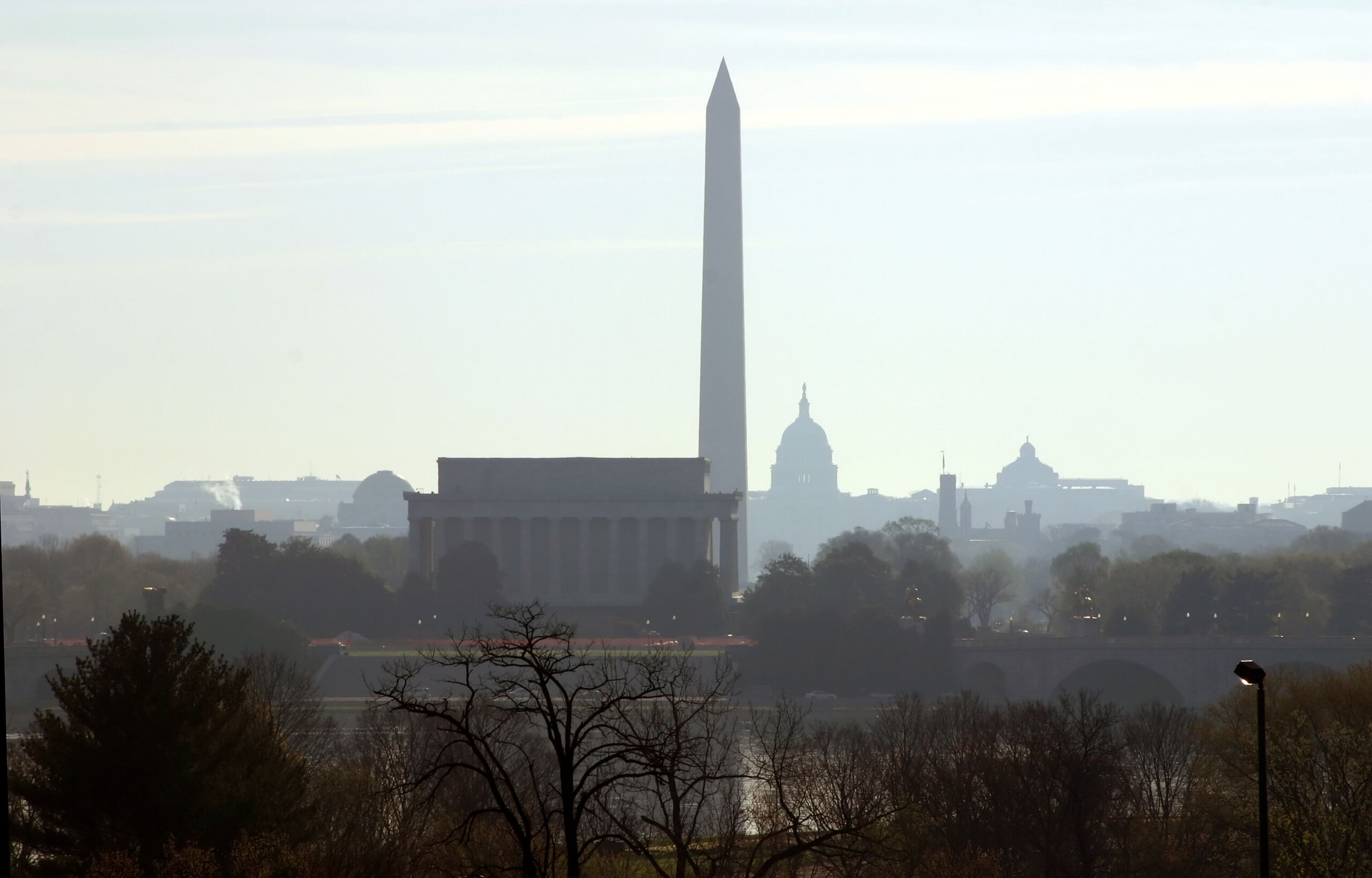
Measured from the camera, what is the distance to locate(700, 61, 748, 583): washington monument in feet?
545

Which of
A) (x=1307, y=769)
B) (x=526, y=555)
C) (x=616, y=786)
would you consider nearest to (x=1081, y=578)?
(x=526, y=555)

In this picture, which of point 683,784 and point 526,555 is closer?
point 683,784

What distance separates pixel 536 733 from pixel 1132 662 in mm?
48128

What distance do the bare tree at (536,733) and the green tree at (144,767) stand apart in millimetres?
3446

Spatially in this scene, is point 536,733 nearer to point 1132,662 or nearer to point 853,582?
point 1132,662

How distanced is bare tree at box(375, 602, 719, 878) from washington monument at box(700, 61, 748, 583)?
179 feet

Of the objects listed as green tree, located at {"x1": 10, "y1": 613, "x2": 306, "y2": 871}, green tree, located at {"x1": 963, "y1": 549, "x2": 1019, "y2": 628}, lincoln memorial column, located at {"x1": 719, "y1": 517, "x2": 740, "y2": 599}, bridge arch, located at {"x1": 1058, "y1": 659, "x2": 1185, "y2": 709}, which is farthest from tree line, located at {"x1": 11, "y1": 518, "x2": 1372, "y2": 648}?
green tree, located at {"x1": 10, "y1": 613, "x2": 306, "y2": 871}

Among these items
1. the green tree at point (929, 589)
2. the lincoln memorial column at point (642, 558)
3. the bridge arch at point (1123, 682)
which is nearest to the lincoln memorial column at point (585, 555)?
the lincoln memorial column at point (642, 558)

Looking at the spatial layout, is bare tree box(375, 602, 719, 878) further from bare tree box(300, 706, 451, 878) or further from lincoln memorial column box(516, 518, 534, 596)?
lincoln memorial column box(516, 518, 534, 596)

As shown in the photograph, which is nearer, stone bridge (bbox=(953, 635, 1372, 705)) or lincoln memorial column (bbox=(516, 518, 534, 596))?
stone bridge (bbox=(953, 635, 1372, 705))

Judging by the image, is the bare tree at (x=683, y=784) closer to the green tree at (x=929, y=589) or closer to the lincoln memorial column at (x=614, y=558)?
the green tree at (x=929, y=589)

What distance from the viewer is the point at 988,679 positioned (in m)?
114

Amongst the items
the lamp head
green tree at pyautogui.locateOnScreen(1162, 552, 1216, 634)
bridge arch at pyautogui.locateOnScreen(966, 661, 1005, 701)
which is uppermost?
green tree at pyautogui.locateOnScreen(1162, 552, 1216, 634)

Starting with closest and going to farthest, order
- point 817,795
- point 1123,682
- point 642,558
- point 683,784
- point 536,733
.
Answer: point 683,784 → point 817,795 → point 536,733 → point 1123,682 → point 642,558
